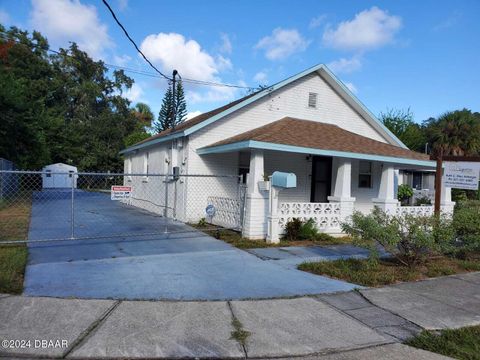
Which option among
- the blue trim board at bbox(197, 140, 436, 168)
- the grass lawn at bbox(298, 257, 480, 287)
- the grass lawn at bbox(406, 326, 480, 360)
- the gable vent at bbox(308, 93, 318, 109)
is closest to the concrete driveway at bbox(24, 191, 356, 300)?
the grass lawn at bbox(298, 257, 480, 287)

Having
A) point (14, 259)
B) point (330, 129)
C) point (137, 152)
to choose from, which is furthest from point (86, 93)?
point (14, 259)

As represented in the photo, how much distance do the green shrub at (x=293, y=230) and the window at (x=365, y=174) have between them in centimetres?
590

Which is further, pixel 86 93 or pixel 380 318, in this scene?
pixel 86 93

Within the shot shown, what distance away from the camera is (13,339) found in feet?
12.5

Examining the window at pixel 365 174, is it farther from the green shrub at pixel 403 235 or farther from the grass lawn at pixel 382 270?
the green shrub at pixel 403 235

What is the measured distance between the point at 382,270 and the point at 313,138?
5.37m

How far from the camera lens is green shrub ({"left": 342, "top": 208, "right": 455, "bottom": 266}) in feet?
22.2

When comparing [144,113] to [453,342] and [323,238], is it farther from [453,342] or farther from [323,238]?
[453,342]

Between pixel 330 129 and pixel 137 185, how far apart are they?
10.0 m

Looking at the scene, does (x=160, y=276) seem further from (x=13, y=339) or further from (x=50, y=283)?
(x=13, y=339)

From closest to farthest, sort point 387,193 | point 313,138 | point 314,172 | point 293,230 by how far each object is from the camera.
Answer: point 293,230 < point 313,138 < point 387,193 < point 314,172

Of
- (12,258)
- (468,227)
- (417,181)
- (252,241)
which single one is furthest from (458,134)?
(12,258)

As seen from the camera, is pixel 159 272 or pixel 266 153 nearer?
pixel 159 272

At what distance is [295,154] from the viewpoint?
13.4 meters
